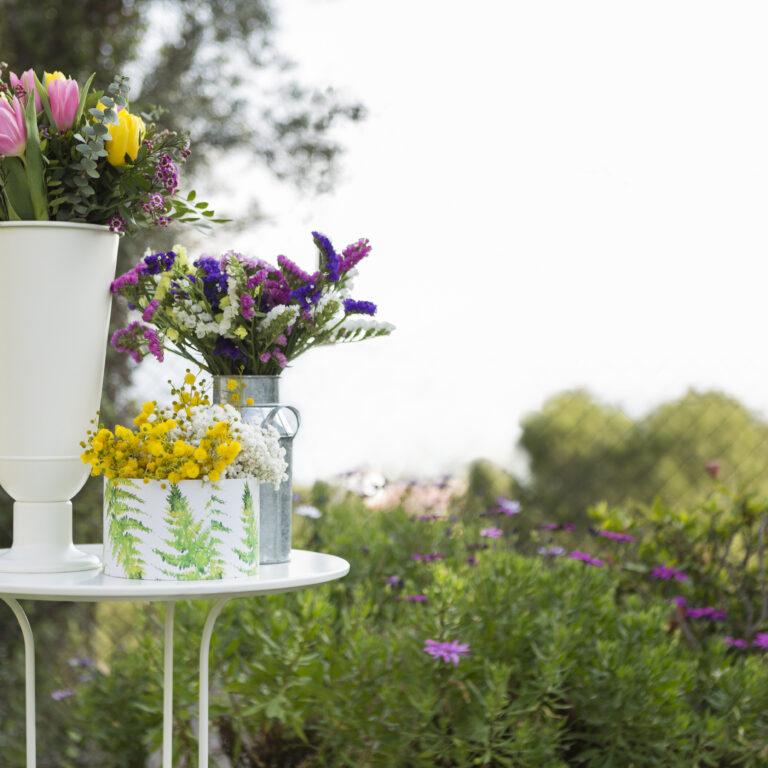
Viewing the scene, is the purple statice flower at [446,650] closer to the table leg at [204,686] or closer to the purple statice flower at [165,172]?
the table leg at [204,686]

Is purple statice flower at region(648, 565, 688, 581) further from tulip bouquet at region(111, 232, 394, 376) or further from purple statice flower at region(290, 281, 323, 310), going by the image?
purple statice flower at region(290, 281, 323, 310)

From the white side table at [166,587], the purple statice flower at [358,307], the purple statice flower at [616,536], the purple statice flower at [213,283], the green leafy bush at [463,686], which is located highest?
the purple statice flower at [213,283]

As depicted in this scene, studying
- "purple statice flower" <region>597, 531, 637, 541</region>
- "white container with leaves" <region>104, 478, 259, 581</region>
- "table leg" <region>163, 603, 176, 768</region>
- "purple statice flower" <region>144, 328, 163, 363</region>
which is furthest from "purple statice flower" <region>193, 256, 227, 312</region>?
"purple statice flower" <region>597, 531, 637, 541</region>

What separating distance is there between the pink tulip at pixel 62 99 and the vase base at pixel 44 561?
2.02ft

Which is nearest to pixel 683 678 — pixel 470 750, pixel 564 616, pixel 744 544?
pixel 564 616

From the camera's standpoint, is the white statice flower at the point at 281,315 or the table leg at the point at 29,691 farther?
the table leg at the point at 29,691

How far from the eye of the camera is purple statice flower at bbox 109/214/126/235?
1.28 metres

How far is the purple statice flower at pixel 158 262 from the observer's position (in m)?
1.31

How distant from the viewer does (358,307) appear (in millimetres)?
1311

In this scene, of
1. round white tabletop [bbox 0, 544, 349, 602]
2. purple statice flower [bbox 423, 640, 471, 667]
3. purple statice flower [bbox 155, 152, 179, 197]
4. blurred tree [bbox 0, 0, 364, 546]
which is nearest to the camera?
round white tabletop [bbox 0, 544, 349, 602]

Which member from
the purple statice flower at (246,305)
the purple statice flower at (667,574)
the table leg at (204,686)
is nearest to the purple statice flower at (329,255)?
the purple statice flower at (246,305)

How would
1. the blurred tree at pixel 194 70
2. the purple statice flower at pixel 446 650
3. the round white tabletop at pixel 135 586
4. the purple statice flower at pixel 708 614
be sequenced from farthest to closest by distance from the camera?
the blurred tree at pixel 194 70, the purple statice flower at pixel 708 614, the purple statice flower at pixel 446 650, the round white tabletop at pixel 135 586

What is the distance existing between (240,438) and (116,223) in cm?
38

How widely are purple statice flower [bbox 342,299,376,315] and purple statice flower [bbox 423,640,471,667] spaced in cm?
81
